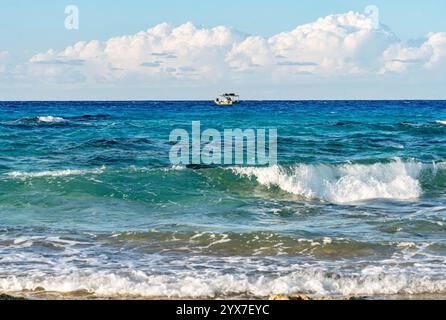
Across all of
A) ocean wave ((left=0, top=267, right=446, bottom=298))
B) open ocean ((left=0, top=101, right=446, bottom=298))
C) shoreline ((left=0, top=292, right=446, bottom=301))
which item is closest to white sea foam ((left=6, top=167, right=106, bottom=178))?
open ocean ((left=0, top=101, right=446, bottom=298))

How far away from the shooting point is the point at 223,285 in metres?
10.2

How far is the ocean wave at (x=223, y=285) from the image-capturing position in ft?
32.7

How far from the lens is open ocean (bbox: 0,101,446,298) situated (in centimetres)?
1040

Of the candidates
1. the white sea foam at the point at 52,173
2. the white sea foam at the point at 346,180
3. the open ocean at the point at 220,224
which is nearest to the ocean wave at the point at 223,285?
the open ocean at the point at 220,224

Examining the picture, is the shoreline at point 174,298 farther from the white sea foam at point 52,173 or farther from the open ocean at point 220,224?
the white sea foam at point 52,173

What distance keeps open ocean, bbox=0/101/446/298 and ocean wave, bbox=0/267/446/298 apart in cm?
3

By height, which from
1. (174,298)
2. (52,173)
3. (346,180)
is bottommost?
(174,298)

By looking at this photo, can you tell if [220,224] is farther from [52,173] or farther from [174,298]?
[52,173]

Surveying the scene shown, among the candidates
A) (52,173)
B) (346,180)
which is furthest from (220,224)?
(52,173)

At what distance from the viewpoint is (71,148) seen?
31.3m

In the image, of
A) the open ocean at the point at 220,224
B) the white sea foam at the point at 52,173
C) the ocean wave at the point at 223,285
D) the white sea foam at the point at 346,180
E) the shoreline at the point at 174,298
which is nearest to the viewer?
the shoreline at the point at 174,298

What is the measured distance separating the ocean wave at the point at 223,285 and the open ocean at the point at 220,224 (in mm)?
28

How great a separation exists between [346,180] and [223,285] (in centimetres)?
1301

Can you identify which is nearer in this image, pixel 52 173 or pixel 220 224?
pixel 220 224
